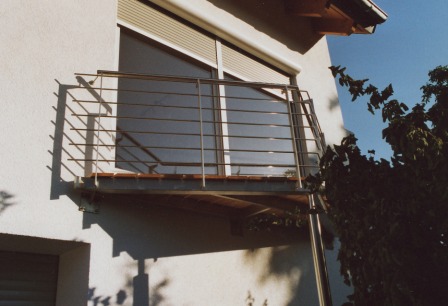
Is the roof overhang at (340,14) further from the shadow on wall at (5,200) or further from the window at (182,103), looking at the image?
the shadow on wall at (5,200)

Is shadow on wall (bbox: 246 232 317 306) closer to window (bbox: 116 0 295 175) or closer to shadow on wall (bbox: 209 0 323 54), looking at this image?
window (bbox: 116 0 295 175)

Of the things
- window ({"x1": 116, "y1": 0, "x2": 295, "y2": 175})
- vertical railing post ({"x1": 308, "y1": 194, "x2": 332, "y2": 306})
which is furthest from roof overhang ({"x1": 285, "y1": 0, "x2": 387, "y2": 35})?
vertical railing post ({"x1": 308, "y1": 194, "x2": 332, "y2": 306})

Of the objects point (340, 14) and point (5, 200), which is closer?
point (5, 200)

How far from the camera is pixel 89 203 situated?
3.75m

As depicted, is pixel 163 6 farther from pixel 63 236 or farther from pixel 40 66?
pixel 63 236

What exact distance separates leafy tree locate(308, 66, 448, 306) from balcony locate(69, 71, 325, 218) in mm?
1204

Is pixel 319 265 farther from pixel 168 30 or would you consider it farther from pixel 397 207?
pixel 168 30

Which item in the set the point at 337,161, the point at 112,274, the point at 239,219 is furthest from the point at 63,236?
the point at 337,161

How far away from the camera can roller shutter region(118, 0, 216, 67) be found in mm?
5102

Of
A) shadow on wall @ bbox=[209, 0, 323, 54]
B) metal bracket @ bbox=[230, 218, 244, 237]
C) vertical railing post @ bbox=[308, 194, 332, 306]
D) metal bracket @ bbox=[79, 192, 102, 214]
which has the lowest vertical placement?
vertical railing post @ bbox=[308, 194, 332, 306]

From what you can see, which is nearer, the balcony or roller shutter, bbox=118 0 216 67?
the balcony

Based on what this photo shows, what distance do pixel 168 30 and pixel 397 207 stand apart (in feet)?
12.6

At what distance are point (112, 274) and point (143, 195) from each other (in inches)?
29.4

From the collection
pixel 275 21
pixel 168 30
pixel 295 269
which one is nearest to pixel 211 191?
pixel 295 269
